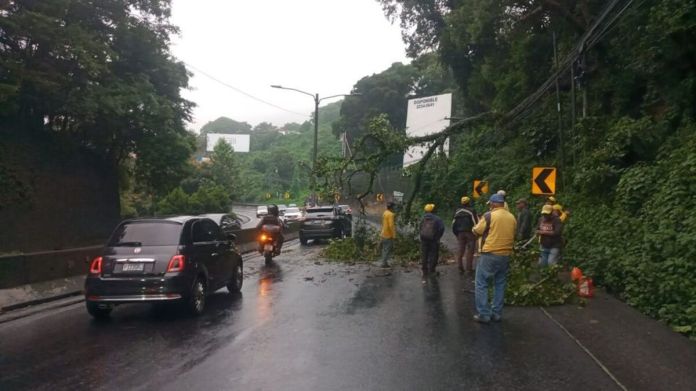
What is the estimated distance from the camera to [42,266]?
12.1 meters

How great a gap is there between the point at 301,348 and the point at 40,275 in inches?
296

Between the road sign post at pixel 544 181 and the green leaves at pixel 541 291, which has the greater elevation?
the road sign post at pixel 544 181

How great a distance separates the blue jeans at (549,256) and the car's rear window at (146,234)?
7.17 m

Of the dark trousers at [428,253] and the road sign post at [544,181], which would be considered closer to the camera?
the dark trousers at [428,253]

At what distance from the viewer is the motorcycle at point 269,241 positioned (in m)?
17.4

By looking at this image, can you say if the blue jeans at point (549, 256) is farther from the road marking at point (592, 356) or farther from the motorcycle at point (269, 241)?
the motorcycle at point (269, 241)

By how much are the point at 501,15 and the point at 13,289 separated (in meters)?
15.8

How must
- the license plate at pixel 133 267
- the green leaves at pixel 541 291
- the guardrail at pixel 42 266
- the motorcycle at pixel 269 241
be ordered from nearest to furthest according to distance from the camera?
the license plate at pixel 133 267, the green leaves at pixel 541 291, the guardrail at pixel 42 266, the motorcycle at pixel 269 241

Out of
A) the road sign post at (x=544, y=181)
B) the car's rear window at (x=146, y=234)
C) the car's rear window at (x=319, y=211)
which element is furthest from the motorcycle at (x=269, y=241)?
the car's rear window at (x=146, y=234)

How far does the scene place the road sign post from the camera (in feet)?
47.1

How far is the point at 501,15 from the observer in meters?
19.2

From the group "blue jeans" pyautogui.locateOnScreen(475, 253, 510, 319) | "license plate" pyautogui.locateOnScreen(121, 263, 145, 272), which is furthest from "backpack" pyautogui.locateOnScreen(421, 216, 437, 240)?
"license plate" pyautogui.locateOnScreen(121, 263, 145, 272)

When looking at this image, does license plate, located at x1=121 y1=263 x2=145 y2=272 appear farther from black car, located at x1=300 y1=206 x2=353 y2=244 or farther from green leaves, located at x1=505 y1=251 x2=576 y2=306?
black car, located at x1=300 y1=206 x2=353 y2=244

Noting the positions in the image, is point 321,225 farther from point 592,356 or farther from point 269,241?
point 592,356
